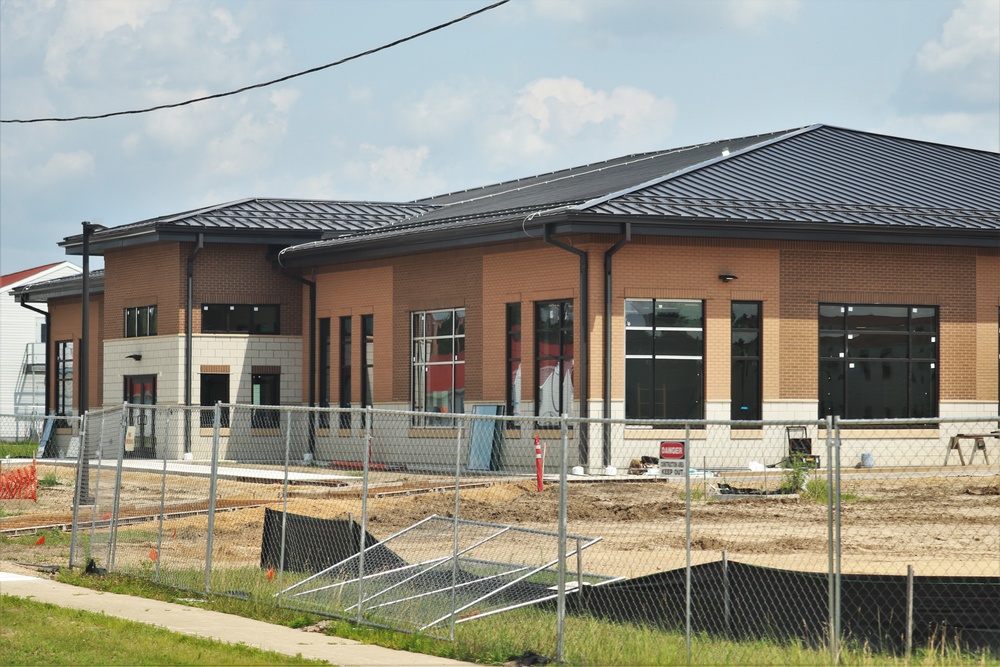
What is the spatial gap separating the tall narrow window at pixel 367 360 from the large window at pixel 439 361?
1.97 meters

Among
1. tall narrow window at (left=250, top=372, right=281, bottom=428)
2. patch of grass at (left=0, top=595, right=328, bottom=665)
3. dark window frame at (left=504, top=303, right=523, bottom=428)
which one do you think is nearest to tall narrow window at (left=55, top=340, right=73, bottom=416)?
tall narrow window at (left=250, top=372, right=281, bottom=428)

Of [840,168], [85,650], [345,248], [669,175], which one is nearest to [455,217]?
[345,248]

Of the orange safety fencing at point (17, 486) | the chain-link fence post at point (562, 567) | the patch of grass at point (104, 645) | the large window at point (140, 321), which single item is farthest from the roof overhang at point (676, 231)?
the chain-link fence post at point (562, 567)

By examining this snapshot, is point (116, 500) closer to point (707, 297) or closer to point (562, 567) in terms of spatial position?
point (562, 567)

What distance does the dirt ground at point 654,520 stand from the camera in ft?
50.3

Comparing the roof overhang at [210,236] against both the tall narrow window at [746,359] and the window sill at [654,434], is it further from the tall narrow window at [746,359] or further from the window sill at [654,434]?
the tall narrow window at [746,359]

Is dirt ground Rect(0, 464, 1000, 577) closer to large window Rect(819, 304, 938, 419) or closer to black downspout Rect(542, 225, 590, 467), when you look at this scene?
black downspout Rect(542, 225, 590, 467)

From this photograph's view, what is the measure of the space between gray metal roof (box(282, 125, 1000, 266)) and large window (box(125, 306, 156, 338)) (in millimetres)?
4932

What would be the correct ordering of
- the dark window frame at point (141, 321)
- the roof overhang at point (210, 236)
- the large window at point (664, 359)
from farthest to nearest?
the dark window frame at point (141, 321), the roof overhang at point (210, 236), the large window at point (664, 359)

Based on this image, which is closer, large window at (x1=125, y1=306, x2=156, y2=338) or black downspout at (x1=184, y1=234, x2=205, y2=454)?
black downspout at (x1=184, y1=234, x2=205, y2=454)

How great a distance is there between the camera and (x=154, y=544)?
58.1 ft

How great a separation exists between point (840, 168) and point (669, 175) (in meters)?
5.19

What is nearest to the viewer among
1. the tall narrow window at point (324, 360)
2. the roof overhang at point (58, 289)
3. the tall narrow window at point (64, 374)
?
the tall narrow window at point (324, 360)

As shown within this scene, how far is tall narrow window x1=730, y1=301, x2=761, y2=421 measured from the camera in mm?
30812
